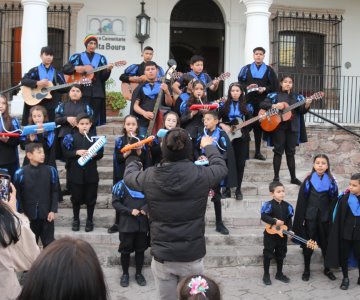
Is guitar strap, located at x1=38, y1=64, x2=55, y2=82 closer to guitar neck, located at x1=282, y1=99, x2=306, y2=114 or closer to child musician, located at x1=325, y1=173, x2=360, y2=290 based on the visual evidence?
guitar neck, located at x1=282, y1=99, x2=306, y2=114

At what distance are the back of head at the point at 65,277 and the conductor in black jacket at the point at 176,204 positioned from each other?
6.23 feet

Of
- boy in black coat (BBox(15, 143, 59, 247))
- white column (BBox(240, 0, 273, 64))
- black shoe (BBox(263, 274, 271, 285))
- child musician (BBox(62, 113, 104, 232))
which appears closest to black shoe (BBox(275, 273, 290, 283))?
black shoe (BBox(263, 274, 271, 285))

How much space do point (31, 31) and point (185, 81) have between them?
11.6 feet

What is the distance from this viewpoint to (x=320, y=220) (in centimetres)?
595

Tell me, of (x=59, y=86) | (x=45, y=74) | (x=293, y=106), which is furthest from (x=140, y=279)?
(x=45, y=74)

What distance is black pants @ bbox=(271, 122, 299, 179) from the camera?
7.52 m

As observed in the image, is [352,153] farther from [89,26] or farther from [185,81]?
[89,26]

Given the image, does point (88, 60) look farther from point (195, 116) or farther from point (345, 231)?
point (345, 231)

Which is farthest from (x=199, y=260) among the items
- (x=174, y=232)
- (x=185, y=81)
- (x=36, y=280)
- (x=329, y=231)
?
(x=185, y=81)

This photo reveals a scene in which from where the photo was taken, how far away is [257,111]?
8.23 m

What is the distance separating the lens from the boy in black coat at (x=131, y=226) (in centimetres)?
542

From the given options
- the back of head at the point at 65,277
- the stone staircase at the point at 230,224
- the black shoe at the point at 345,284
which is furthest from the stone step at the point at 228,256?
the back of head at the point at 65,277

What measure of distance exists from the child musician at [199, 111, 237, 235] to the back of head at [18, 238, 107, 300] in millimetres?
4709

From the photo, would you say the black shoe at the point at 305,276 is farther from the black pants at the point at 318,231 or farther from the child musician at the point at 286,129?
the child musician at the point at 286,129
